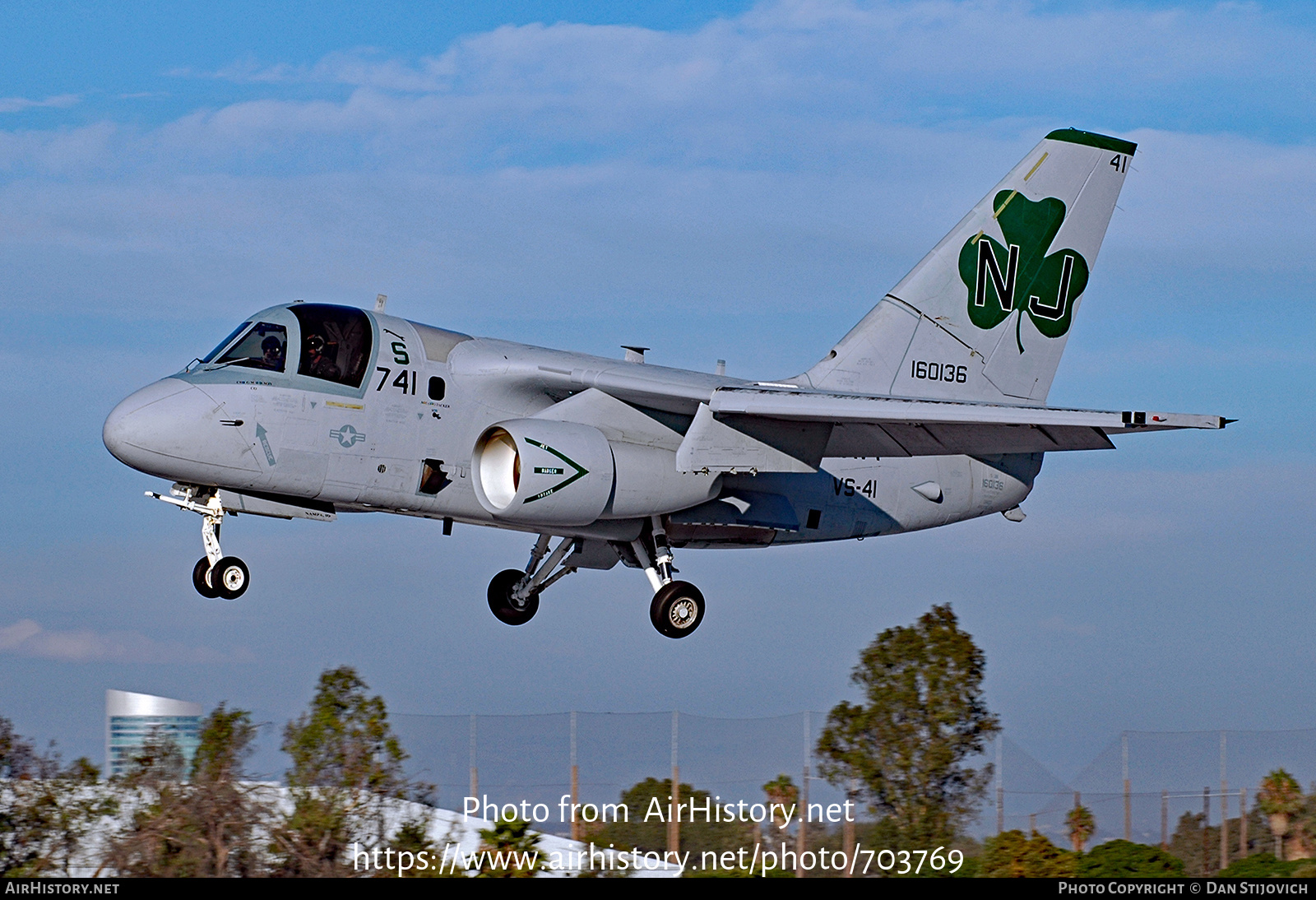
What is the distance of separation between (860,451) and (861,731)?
12.4 ft

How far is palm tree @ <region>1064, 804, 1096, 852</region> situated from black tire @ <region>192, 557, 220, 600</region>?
9.46 metres

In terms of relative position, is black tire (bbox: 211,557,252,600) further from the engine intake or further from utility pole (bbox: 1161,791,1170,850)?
utility pole (bbox: 1161,791,1170,850)

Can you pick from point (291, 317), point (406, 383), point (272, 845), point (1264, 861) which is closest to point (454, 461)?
point (406, 383)

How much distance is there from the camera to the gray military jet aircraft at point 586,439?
50.7 feet

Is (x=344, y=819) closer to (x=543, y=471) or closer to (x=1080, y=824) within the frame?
(x=543, y=471)

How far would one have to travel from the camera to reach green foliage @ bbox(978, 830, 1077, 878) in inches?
538

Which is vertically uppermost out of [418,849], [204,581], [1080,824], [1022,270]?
[1022,270]

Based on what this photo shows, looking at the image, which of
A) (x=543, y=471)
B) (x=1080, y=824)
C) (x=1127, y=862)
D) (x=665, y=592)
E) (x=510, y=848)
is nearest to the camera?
(x=510, y=848)

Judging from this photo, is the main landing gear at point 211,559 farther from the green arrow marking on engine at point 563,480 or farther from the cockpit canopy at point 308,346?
the green arrow marking on engine at point 563,480

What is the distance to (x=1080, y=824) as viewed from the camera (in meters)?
16.0

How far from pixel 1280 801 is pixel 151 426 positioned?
12810mm

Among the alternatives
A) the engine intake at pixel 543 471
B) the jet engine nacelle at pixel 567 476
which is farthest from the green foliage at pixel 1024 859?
the engine intake at pixel 543 471

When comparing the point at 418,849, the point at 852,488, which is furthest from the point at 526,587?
the point at 418,849

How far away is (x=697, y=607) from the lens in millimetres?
18078
